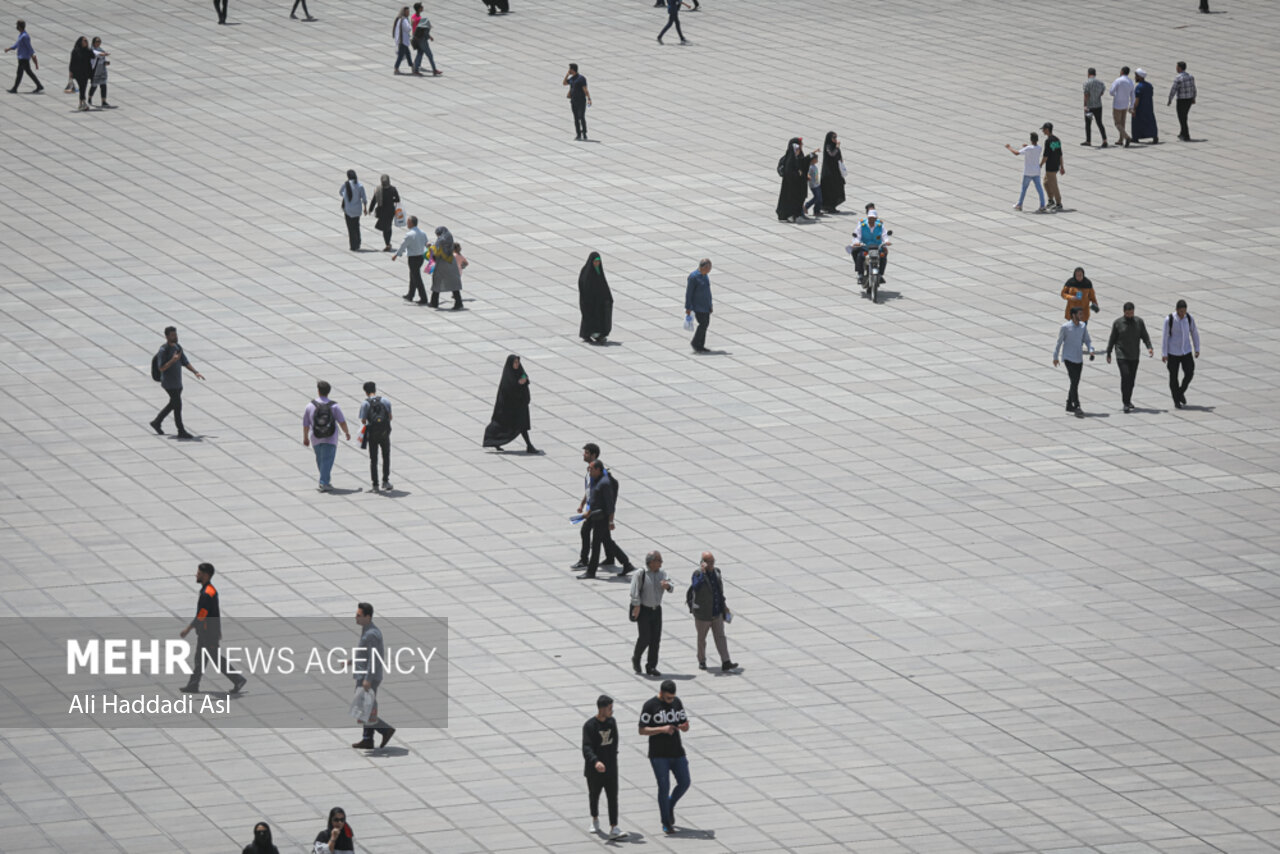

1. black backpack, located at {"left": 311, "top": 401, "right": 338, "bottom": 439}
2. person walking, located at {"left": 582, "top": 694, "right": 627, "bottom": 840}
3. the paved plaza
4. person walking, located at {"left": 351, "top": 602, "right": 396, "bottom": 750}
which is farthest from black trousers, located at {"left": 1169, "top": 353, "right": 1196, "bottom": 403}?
person walking, located at {"left": 351, "top": 602, "right": 396, "bottom": 750}

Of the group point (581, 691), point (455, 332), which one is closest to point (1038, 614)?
point (581, 691)

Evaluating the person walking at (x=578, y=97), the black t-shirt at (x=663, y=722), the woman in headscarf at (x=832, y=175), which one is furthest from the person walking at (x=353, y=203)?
the black t-shirt at (x=663, y=722)

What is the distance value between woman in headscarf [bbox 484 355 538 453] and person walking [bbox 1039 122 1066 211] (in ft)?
40.0

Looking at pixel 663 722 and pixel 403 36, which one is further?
pixel 403 36

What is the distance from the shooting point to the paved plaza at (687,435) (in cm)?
1522

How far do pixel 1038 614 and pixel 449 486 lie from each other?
6976mm

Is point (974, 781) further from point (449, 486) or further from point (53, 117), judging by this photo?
point (53, 117)

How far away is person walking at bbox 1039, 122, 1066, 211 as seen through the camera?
101 feet

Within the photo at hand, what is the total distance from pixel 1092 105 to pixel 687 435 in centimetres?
1508

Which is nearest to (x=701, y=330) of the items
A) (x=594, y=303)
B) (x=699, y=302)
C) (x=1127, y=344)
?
(x=699, y=302)

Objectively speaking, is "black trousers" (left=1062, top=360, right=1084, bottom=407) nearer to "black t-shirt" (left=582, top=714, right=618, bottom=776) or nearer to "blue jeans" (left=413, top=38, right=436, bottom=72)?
"black t-shirt" (left=582, top=714, right=618, bottom=776)

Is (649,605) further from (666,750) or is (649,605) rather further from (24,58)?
(24,58)

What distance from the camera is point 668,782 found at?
47.0 ft

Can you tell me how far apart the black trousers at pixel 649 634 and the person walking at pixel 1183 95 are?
22035 mm
